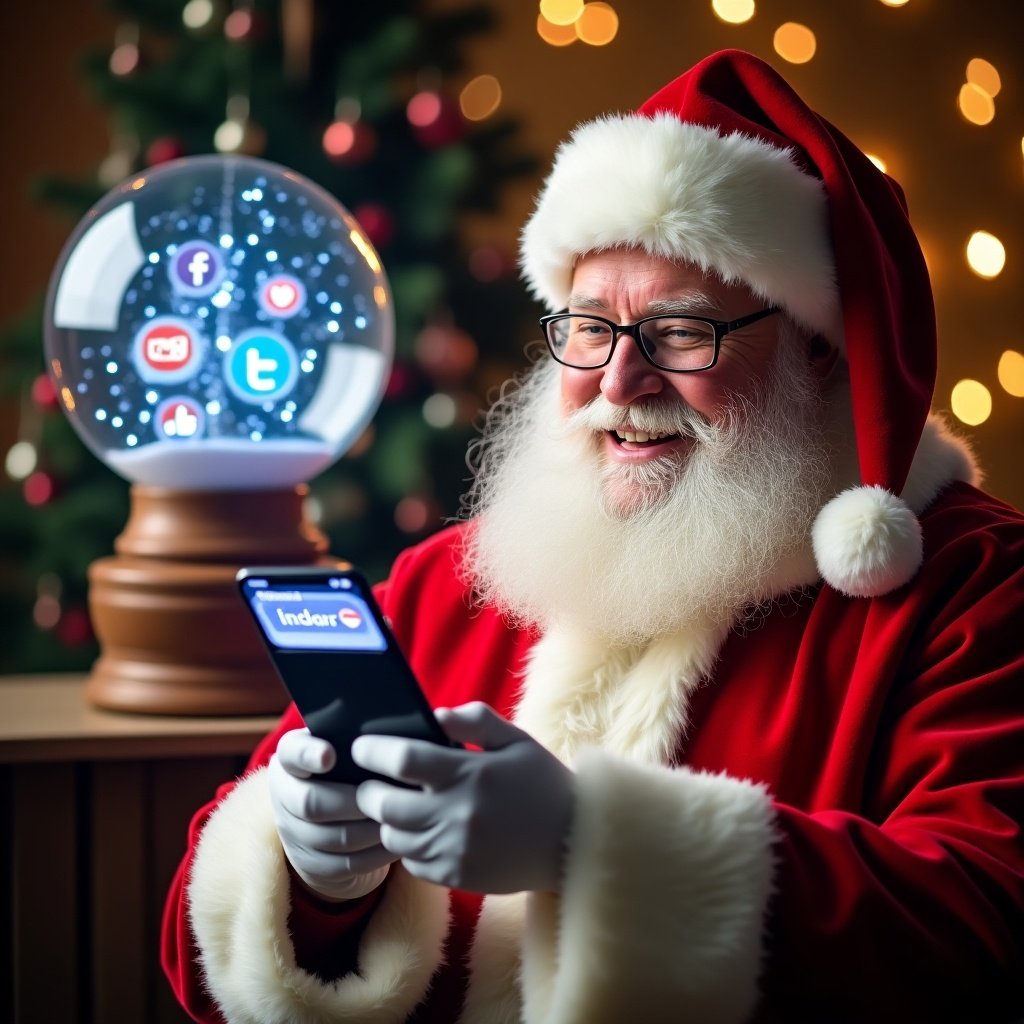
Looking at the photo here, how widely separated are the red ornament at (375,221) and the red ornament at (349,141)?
111 millimetres

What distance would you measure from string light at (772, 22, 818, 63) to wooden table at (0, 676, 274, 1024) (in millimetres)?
2458

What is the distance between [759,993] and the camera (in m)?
1.05

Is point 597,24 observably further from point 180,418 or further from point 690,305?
point 690,305

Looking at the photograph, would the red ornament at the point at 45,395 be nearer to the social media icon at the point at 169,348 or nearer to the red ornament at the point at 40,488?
the red ornament at the point at 40,488

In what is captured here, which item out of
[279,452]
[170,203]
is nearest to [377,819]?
[279,452]

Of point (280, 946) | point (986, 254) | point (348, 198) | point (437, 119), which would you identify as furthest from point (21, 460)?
point (986, 254)

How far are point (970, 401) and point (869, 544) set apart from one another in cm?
216

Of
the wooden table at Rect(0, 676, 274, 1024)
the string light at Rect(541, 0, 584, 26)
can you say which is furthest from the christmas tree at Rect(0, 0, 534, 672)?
the wooden table at Rect(0, 676, 274, 1024)

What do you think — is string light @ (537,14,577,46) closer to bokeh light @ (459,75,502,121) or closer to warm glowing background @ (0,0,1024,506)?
warm glowing background @ (0,0,1024,506)

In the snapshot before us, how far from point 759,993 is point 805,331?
2.50ft

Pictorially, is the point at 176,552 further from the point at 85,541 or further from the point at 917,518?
the point at 917,518

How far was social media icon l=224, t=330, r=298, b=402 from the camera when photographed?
5.89ft

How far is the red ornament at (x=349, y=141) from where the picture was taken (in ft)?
8.55

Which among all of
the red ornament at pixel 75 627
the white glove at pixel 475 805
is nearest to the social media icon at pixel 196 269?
the white glove at pixel 475 805
